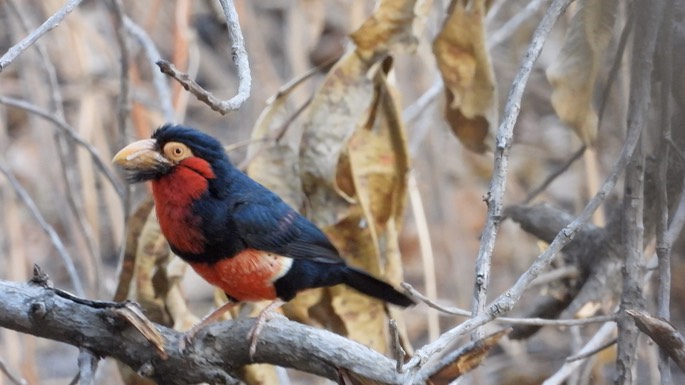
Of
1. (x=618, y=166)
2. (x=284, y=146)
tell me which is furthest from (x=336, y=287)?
(x=618, y=166)

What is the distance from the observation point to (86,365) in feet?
7.50

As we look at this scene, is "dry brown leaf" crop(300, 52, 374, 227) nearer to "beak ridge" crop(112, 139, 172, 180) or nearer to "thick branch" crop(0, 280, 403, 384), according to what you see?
"beak ridge" crop(112, 139, 172, 180)

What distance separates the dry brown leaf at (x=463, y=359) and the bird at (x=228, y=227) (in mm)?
824

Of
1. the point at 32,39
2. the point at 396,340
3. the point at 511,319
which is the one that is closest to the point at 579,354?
the point at 511,319

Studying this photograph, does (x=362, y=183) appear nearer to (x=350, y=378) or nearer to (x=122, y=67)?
(x=122, y=67)

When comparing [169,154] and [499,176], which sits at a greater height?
[169,154]

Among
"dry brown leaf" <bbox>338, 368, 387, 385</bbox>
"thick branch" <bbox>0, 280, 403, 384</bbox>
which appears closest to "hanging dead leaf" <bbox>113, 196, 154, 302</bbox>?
"thick branch" <bbox>0, 280, 403, 384</bbox>

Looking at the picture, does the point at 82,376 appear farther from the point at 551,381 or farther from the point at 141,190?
the point at 141,190

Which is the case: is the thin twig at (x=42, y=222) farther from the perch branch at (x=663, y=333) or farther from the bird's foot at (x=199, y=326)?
the perch branch at (x=663, y=333)

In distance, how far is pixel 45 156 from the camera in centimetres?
468

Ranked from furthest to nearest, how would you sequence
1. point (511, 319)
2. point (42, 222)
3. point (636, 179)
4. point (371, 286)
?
point (42, 222)
point (371, 286)
point (636, 179)
point (511, 319)

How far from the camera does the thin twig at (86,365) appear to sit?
2219mm

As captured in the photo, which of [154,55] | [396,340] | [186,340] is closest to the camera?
[396,340]

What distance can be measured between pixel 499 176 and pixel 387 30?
3.98 ft
